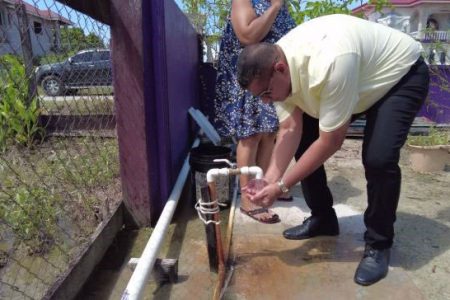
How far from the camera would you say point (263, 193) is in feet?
5.99

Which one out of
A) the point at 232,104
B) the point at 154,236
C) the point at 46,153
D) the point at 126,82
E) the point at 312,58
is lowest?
the point at 46,153

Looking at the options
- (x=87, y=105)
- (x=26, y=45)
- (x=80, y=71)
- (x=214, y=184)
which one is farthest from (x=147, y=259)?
(x=80, y=71)

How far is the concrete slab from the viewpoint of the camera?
1.91m

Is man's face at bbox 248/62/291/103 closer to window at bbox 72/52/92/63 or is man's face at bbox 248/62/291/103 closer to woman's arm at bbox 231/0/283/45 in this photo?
woman's arm at bbox 231/0/283/45

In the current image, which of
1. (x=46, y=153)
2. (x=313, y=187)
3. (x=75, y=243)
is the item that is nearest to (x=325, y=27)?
(x=313, y=187)

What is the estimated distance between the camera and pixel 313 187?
8.01ft

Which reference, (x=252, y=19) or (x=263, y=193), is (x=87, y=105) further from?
(x=263, y=193)

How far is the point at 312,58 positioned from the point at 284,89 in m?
0.17

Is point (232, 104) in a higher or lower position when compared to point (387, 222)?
higher

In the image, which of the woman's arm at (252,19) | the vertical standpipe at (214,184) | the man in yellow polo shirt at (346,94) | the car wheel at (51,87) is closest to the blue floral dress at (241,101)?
the woman's arm at (252,19)

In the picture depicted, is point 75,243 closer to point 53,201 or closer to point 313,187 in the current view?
point 53,201

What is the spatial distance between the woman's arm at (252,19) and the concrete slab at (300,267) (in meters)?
1.19

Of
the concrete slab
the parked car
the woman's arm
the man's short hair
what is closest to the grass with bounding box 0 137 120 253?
the parked car

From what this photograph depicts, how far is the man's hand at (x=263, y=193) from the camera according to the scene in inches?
71.8
